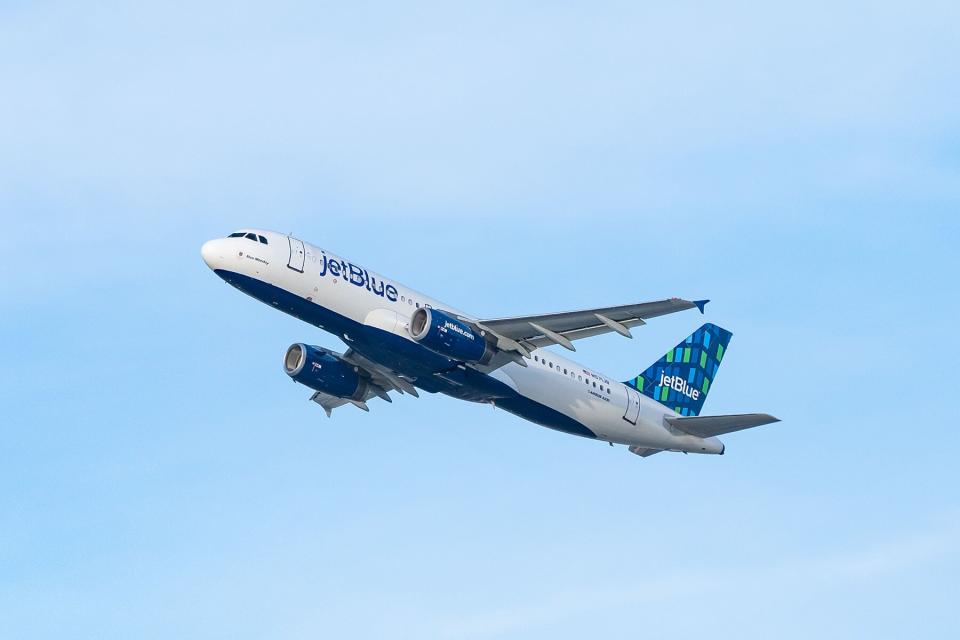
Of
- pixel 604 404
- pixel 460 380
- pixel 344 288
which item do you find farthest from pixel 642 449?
pixel 344 288

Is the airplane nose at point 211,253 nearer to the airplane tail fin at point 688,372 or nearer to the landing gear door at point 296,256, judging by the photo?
the landing gear door at point 296,256

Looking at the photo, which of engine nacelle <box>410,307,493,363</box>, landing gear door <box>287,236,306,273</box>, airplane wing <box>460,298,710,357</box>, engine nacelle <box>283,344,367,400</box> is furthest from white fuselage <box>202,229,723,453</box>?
engine nacelle <box>283,344,367,400</box>

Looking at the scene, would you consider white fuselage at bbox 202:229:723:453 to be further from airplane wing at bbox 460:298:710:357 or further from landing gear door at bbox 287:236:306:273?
airplane wing at bbox 460:298:710:357

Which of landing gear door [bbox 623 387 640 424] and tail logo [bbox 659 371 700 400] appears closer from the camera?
landing gear door [bbox 623 387 640 424]

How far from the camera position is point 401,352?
59562 millimetres

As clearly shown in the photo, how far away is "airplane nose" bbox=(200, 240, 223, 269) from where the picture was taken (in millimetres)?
58469

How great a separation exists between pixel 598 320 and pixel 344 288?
1042 centimetres

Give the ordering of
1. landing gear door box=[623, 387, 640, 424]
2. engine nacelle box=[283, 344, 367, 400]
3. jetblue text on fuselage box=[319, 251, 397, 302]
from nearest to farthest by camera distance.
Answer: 1. jetblue text on fuselage box=[319, 251, 397, 302]
2. engine nacelle box=[283, 344, 367, 400]
3. landing gear door box=[623, 387, 640, 424]

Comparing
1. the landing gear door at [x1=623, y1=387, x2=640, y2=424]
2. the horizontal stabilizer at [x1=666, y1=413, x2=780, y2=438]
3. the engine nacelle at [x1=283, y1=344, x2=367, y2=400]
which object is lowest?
the horizontal stabilizer at [x1=666, y1=413, x2=780, y2=438]

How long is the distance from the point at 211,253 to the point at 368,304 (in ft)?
21.9

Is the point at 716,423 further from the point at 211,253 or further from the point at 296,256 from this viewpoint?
the point at 211,253

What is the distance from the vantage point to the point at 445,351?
2318 inches

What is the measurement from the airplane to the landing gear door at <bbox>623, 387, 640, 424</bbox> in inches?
1.8

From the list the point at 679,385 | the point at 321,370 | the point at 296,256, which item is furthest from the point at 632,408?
the point at 296,256
